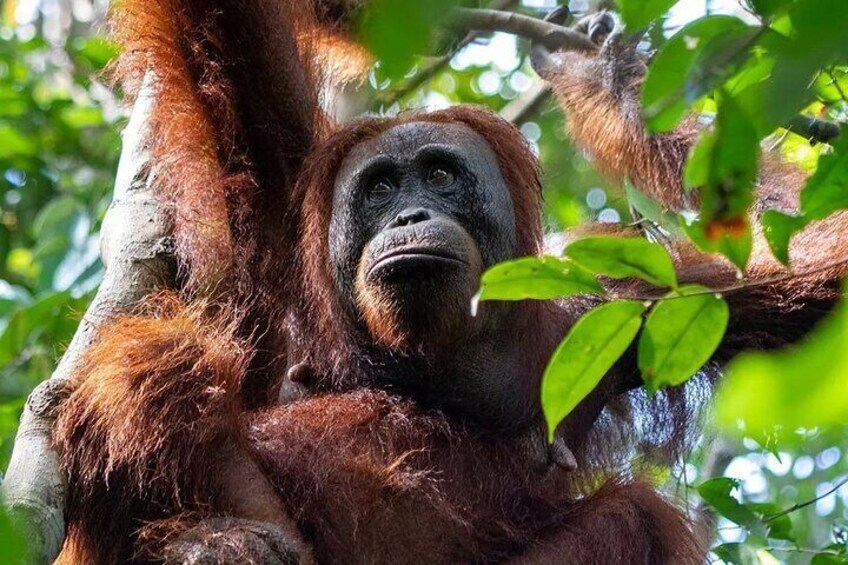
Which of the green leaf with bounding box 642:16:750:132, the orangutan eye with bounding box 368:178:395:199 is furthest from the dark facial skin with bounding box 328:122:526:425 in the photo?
the green leaf with bounding box 642:16:750:132

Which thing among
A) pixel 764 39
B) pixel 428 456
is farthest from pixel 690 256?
pixel 764 39

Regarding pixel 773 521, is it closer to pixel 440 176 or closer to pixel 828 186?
pixel 440 176

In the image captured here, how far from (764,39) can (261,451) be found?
111 inches

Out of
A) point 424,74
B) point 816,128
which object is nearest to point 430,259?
point 816,128

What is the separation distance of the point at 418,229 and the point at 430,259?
0.14 m

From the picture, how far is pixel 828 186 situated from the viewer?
6.08ft

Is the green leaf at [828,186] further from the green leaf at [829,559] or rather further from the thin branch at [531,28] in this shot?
the thin branch at [531,28]

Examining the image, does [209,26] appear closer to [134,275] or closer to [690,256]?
[134,275]

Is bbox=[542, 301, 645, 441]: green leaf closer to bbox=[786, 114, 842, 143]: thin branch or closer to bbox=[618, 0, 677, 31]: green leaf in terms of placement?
bbox=[618, 0, 677, 31]: green leaf

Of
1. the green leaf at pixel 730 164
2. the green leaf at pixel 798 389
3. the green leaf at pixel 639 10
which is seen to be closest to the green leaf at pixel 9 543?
the green leaf at pixel 798 389

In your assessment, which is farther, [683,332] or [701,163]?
[683,332]

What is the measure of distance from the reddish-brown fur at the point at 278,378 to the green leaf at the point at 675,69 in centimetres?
214

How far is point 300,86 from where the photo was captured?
177 inches

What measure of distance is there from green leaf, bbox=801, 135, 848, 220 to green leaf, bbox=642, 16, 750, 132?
0.91ft
